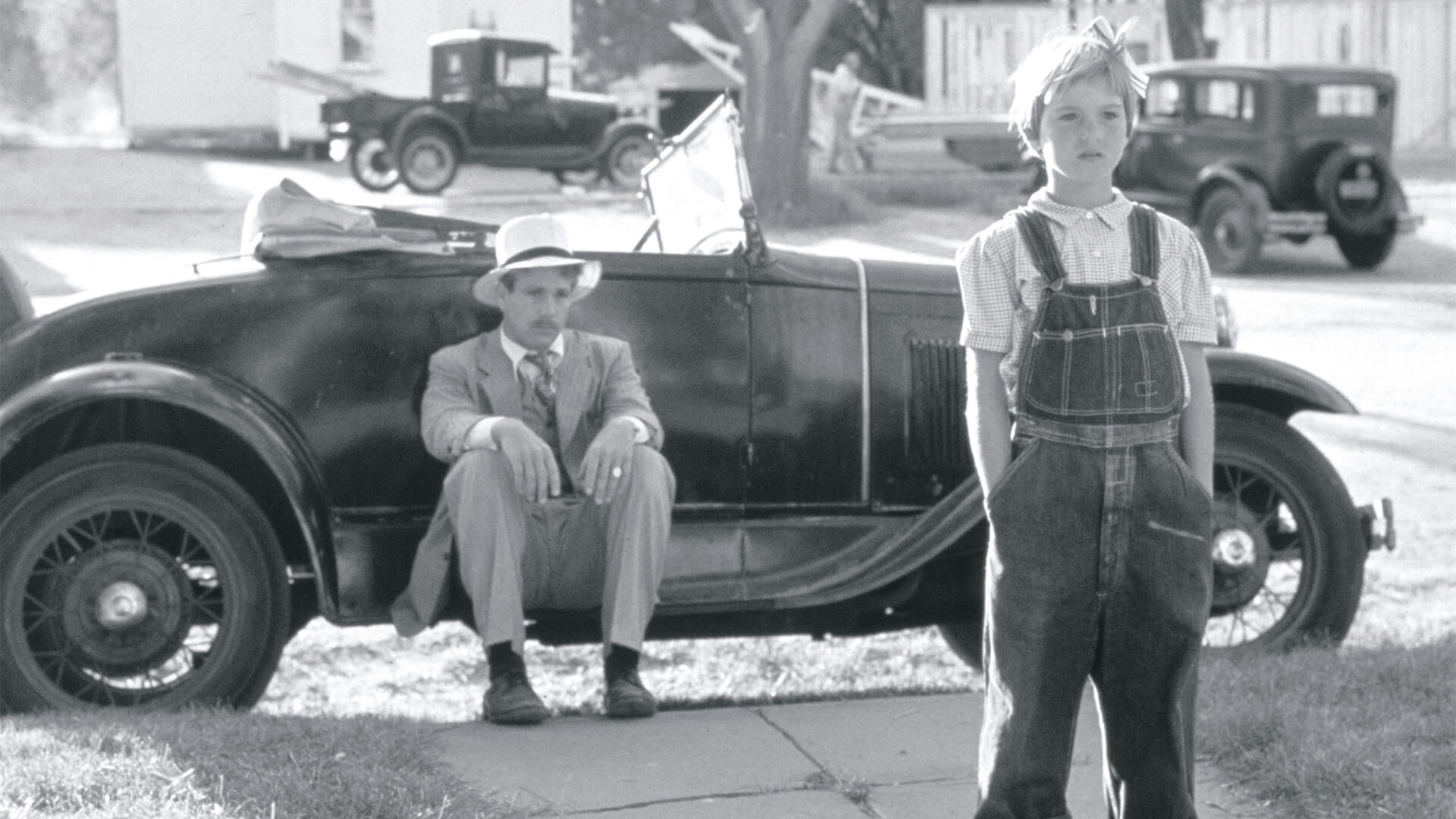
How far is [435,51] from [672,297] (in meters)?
17.7

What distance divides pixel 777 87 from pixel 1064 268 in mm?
16270

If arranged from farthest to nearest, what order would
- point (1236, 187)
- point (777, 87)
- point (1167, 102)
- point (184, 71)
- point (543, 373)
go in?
point (184, 71)
point (777, 87)
point (1167, 102)
point (1236, 187)
point (543, 373)

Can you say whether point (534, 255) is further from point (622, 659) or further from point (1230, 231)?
point (1230, 231)

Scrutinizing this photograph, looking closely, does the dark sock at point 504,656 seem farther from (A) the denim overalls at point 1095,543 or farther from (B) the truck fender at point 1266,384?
(B) the truck fender at point 1266,384

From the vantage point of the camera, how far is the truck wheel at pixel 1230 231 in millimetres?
16172

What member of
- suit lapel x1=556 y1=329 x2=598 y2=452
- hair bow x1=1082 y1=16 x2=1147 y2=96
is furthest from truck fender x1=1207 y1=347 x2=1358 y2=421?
hair bow x1=1082 y1=16 x2=1147 y2=96

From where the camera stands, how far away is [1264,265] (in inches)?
671

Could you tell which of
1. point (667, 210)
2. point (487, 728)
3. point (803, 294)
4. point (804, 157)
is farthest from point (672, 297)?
point (804, 157)

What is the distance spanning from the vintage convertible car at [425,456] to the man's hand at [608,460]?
16.0 inches

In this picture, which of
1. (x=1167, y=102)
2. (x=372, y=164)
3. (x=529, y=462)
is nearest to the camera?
(x=529, y=462)

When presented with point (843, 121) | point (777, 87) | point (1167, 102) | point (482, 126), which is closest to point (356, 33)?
point (482, 126)

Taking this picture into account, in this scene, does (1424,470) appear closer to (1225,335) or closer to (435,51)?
(1225,335)

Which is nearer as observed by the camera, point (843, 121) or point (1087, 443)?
point (1087, 443)

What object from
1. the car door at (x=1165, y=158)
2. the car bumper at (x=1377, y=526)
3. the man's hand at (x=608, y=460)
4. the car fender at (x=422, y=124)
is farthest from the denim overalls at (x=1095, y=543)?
the car fender at (x=422, y=124)
